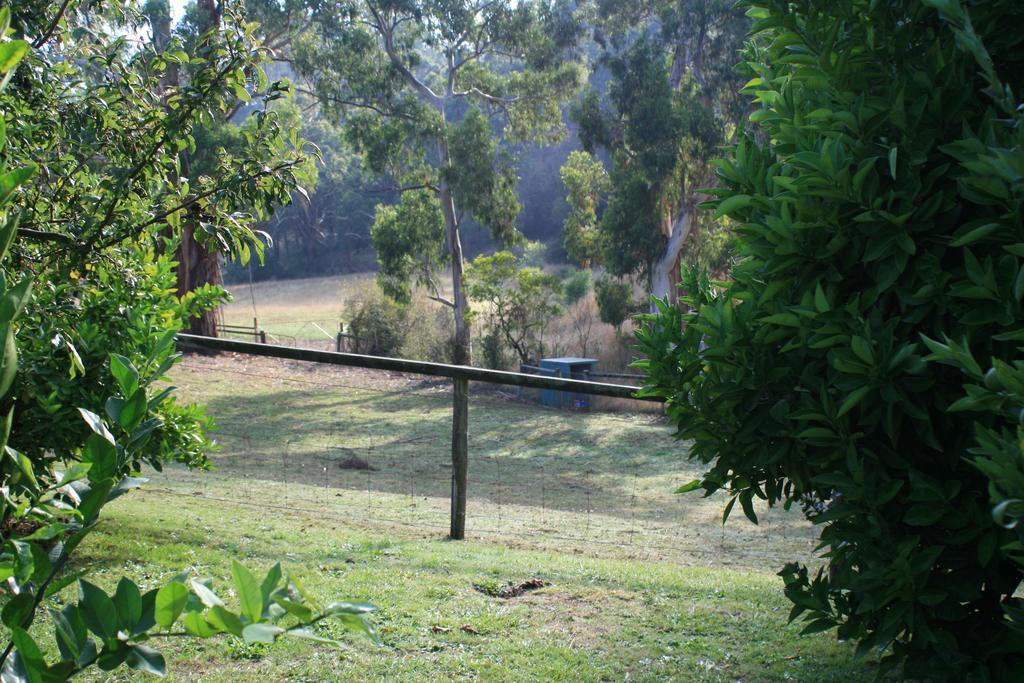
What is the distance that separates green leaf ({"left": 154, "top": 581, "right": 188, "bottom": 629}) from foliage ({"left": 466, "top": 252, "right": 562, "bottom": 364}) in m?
23.3

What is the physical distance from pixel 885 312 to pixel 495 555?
4036 millimetres

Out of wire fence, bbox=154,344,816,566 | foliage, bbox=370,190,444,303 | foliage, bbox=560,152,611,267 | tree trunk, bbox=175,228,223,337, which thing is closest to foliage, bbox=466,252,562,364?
foliage, bbox=370,190,444,303

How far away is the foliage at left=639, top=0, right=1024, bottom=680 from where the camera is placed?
92.5 inches

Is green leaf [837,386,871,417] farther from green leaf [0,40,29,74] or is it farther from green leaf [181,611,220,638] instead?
green leaf [0,40,29,74]

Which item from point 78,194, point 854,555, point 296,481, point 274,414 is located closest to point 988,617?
point 854,555

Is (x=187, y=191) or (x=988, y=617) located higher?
(x=187, y=191)

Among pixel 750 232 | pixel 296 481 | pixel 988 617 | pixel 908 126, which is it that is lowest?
pixel 296 481

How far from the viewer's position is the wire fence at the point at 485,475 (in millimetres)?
8023

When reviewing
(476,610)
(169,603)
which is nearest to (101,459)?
(169,603)

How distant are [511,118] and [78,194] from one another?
25505mm

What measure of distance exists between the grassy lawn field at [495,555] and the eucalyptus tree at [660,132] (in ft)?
38.9

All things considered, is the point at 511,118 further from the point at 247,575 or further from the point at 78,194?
the point at 247,575

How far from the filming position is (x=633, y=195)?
24.6 metres

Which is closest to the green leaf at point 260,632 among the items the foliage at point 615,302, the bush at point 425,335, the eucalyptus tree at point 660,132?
the eucalyptus tree at point 660,132
